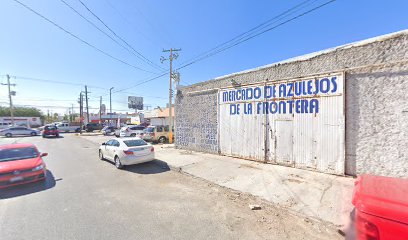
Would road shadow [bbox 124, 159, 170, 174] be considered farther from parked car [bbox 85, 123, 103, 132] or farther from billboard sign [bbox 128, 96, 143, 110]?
billboard sign [bbox 128, 96, 143, 110]

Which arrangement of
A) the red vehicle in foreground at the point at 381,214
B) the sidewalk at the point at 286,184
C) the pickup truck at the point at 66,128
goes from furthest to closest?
the pickup truck at the point at 66,128
the sidewalk at the point at 286,184
the red vehicle in foreground at the point at 381,214

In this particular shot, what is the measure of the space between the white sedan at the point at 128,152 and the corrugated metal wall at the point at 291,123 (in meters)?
4.29

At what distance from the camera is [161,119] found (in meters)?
39.5

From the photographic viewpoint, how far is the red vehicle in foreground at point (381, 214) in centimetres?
166

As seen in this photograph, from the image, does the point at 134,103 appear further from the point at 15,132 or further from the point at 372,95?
the point at 372,95

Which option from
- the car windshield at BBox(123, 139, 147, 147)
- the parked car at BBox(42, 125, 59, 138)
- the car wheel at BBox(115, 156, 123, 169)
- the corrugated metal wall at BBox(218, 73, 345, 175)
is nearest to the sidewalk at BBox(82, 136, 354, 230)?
the corrugated metal wall at BBox(218, 73, 345, 175)

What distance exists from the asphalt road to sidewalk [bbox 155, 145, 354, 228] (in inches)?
24.2

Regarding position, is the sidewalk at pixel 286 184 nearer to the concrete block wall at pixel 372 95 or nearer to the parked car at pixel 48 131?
the concrete block wall at pixel 372 95

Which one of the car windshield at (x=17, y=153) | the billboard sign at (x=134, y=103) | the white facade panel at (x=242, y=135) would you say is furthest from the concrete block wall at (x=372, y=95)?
the billboard sign at (x=134, y=103)

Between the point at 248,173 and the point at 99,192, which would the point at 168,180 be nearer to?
the point at 99,192

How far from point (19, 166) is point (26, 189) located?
0.79 meters

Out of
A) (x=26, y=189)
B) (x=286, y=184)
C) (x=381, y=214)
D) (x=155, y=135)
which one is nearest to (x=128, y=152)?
(x=26, y=189)

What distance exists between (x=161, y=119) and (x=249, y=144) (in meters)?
32.2

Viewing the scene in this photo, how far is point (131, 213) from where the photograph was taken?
15.0 feet
